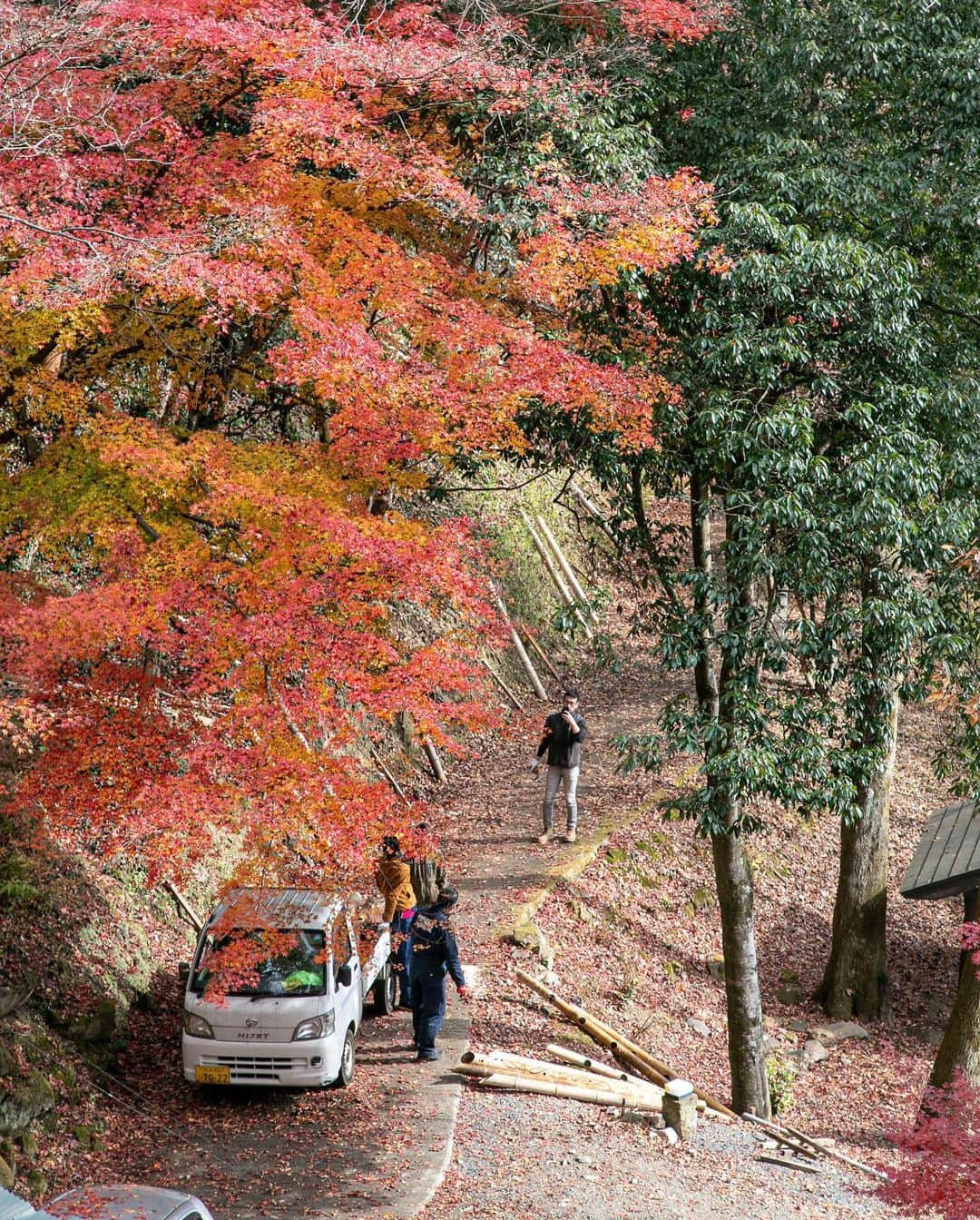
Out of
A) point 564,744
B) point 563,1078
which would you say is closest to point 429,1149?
point 563,1078

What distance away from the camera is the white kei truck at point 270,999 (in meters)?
10.1

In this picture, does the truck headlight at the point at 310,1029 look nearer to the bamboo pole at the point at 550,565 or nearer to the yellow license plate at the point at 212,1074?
the yellow license plate at the point at 212,1074

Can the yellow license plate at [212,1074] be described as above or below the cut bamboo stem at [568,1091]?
above

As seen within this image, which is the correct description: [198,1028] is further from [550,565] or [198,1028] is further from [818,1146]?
[550,565]

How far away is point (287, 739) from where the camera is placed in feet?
32.9

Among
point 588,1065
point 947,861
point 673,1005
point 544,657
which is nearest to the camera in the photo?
point 588,1065

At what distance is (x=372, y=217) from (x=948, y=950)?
49.0 feet

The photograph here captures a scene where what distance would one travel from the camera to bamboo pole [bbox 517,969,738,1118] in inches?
497

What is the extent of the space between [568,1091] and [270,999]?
10.4 ft

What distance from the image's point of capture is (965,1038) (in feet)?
45.8

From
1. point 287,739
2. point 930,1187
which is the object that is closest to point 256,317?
point 287,739

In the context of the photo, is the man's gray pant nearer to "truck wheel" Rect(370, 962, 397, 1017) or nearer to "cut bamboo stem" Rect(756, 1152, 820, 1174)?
"truck wheel" Rect(370, 962, 397, 1017)

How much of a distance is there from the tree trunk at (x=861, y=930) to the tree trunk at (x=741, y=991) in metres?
3.88

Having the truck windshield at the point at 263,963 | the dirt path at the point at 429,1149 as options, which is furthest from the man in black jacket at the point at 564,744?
the truck windshield at the point at 263,963
